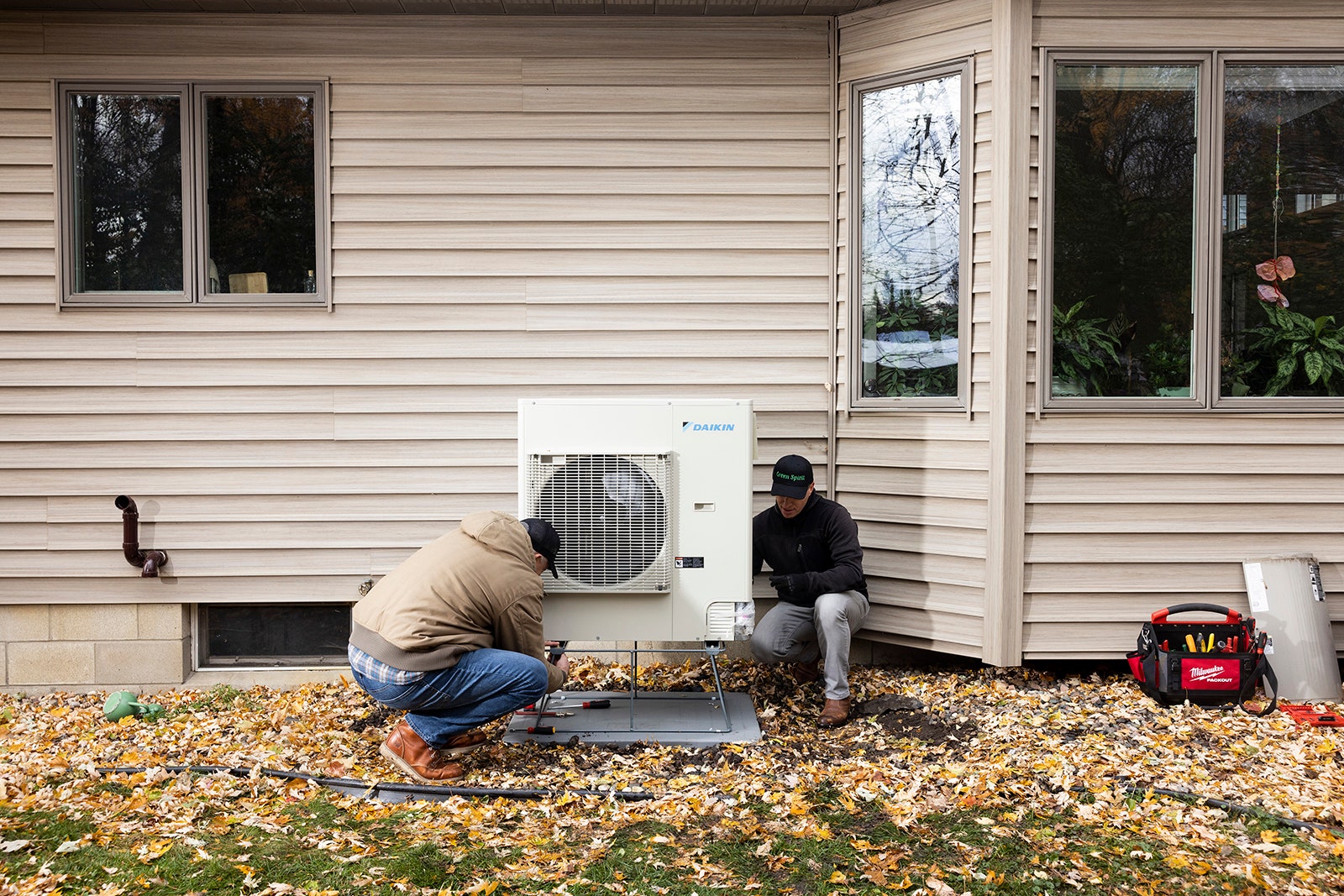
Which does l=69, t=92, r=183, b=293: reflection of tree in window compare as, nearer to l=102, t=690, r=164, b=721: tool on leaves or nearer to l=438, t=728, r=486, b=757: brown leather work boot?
l=102, t=690, r=164, b=721: tool on leaves

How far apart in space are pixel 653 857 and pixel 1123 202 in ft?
12.8

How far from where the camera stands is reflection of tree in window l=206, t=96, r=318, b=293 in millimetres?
5489

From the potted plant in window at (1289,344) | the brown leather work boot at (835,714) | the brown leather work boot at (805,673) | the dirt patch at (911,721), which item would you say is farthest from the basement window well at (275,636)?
the potted plant in window at (1289,344)

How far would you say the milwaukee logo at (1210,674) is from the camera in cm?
475

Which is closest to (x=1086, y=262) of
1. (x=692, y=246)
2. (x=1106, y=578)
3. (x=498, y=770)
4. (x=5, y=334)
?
(x=1106, y=578)

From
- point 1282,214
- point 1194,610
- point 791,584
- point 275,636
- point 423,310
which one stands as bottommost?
point 275,636

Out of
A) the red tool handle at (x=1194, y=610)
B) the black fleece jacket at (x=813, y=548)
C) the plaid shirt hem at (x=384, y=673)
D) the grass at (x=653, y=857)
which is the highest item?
the black fleece jacket at (x=813, y=548)

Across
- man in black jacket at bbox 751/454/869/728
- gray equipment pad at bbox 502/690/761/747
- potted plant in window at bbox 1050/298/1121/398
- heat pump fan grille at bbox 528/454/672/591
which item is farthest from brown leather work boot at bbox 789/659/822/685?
potted plant in window at bbox 1050/298/1121/398

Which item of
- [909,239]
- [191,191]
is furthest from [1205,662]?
[191,191]

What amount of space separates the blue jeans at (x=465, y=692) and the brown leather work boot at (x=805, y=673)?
1.61 m

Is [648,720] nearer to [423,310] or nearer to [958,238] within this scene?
[423,310]

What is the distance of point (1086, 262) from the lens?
16.6ft

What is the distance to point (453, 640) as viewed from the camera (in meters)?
4.07

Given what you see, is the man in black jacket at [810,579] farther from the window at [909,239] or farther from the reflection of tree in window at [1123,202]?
the reflection of tree in window at [1123,202]
